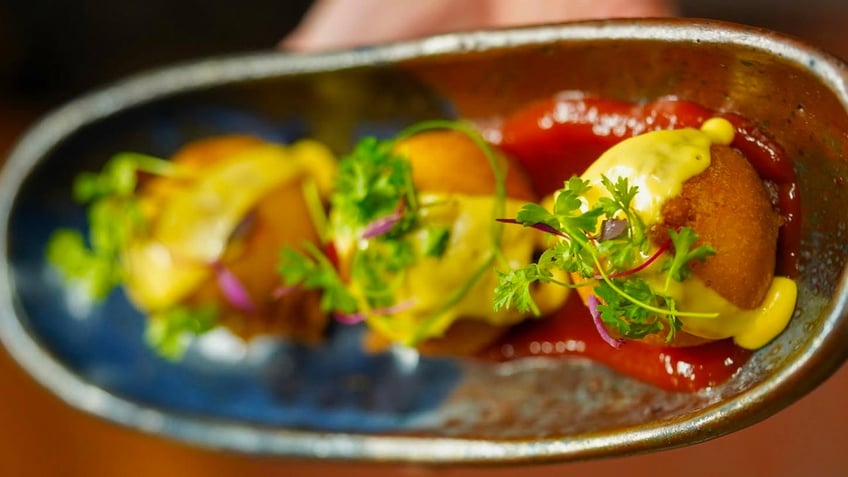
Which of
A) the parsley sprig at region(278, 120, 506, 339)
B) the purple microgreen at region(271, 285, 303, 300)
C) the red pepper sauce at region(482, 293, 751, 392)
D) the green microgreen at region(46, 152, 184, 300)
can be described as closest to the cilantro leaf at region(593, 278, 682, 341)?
the red pepper sauce at region(482, 293, 751, 392)

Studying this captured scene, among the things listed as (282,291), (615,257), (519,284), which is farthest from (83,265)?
(615,257)

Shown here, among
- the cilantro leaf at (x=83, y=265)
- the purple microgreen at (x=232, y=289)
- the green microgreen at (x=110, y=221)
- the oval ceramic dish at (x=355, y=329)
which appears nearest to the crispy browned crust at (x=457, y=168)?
the oval ceramic dish at (x=355, y=329)

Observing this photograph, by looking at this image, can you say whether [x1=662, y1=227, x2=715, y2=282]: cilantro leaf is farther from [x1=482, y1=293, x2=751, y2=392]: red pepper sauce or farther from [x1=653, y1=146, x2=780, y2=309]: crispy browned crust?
[x1=482, y1=293, x2=751, y2=392]: red pepper sauce

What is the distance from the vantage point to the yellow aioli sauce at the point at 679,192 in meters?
0.92

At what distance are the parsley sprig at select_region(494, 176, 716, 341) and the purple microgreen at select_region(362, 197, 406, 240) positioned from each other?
232 mm

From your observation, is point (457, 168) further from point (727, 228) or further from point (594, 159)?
point (727, 228)

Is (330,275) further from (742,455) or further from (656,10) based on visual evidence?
(742,455)

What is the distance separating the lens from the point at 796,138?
94 centimetres

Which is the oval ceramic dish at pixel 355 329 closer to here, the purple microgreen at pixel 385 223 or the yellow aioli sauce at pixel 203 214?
the yellow aioli sauce at pixel 203 214

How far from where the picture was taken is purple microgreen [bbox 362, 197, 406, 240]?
1.11 metres

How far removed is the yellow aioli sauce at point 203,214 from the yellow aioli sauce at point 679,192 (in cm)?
61

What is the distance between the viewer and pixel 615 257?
903mm

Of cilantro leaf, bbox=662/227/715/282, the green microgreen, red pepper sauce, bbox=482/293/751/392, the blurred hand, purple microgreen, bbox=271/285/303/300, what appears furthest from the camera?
the blurred hand

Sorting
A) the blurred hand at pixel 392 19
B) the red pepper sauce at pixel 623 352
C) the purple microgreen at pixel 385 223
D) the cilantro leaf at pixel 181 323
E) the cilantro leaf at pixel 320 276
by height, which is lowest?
the cilantro leaf at pixel 181 323
